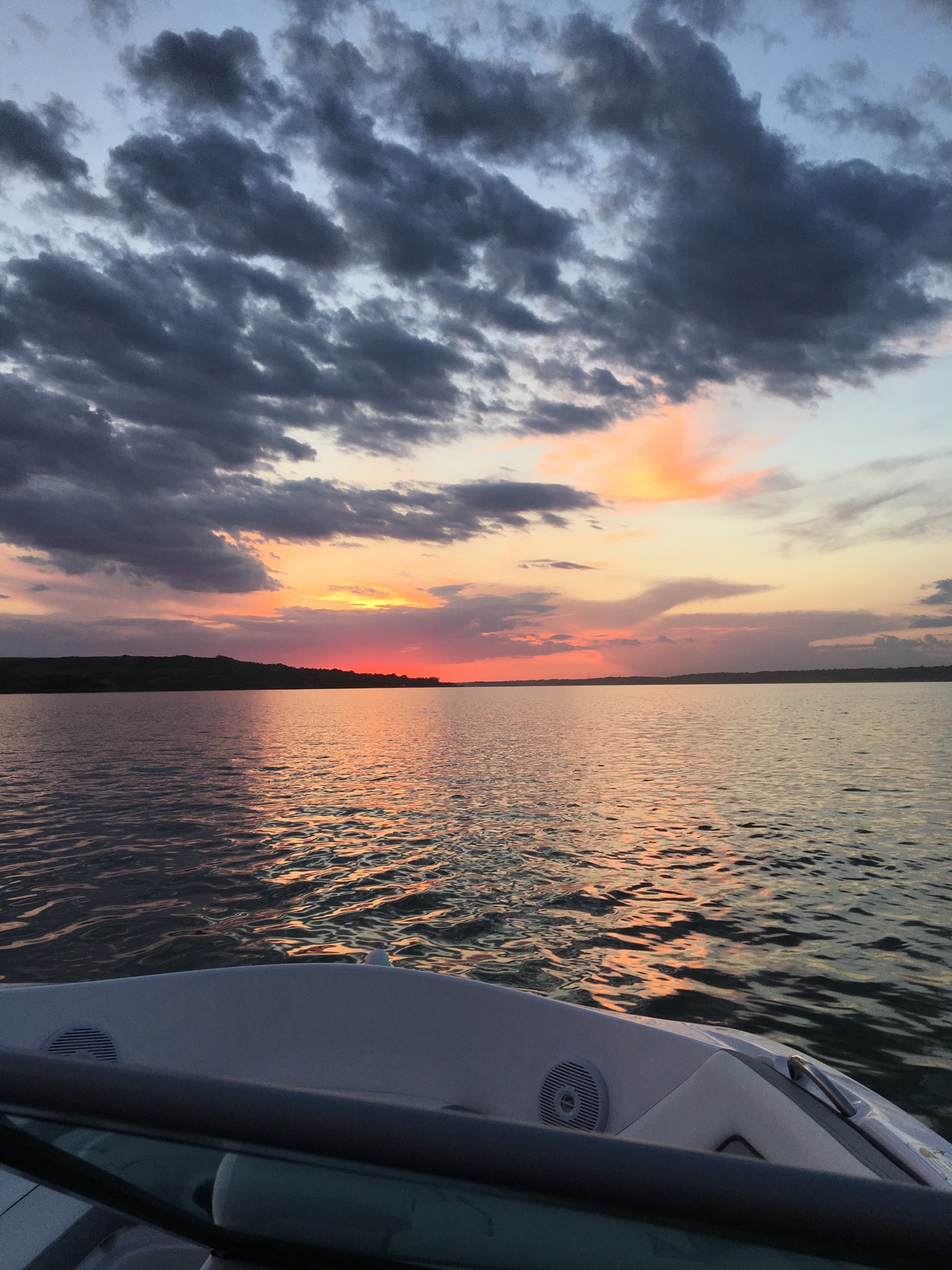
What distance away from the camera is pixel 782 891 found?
12.7 meters

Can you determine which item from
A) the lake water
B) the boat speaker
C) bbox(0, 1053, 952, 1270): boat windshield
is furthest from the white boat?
the lake water

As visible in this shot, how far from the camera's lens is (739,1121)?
11.0ft

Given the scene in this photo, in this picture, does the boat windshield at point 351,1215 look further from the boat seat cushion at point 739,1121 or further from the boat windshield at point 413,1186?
the boat seat cushion at point 739,1121

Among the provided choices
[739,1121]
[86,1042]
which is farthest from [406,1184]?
[86,1042]

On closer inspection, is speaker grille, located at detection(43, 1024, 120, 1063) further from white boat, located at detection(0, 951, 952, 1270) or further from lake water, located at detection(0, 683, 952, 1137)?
lake water, located at detection(0, 683, 952, 1137)

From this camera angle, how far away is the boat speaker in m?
3.91

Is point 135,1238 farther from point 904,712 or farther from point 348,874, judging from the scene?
point 904,712

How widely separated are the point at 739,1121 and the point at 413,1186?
2804 millimetres

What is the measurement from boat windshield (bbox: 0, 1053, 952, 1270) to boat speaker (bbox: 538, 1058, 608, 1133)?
9.34 feet

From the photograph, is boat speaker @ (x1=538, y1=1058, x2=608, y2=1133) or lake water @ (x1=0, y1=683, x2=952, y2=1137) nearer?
boat speaker @ (x1=538, y1=1058, x2=608, y2=1133)

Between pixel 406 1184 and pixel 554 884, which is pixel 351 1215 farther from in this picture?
pixel 554 884

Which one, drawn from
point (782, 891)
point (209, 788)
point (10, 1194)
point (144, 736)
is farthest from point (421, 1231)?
point (144, 736)

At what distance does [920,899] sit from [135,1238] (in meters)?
12.9

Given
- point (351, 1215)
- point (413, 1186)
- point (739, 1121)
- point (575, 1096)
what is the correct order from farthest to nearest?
point (575, 1096)
point (739, 1121)
point (351, 1215)
point (413, 1186)
